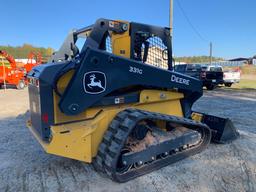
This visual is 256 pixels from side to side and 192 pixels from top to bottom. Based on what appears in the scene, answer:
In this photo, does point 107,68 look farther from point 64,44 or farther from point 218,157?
point 218,157

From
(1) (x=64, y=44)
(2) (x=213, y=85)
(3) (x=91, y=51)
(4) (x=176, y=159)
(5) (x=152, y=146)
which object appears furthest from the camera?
(2) (x=213, y=85)

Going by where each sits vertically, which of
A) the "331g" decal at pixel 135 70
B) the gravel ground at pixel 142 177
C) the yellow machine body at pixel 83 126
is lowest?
the gravel ground at pixel 142 177

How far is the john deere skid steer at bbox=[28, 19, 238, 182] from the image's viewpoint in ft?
11.0

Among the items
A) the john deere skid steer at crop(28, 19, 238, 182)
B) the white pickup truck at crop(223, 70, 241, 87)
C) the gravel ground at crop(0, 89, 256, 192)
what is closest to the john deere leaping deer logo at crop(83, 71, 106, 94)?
the john deere skid steer at crop(28, 19, 238, 182)

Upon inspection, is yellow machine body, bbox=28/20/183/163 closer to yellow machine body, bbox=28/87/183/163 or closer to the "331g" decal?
yellow machine body, bbox=28/87/183/163

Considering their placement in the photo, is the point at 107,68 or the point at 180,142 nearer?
the point at 107,68

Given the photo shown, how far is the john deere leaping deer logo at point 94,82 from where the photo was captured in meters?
3.34

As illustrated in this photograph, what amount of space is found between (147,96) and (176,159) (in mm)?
1098

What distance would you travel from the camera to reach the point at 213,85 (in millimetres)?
16922

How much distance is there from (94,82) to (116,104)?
1.81 feet

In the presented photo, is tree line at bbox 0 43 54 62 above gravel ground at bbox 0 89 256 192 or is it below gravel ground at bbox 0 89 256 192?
above

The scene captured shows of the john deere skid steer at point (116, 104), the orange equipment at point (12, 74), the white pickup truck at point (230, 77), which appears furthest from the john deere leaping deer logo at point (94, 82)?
the white pickup truck at point (230, 77)

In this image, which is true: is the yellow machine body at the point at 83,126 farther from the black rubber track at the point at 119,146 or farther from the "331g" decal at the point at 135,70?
the "331g" decal at the point at 135,70

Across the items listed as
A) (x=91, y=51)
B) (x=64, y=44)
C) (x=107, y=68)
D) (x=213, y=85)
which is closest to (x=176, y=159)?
(x=107, y=68)
